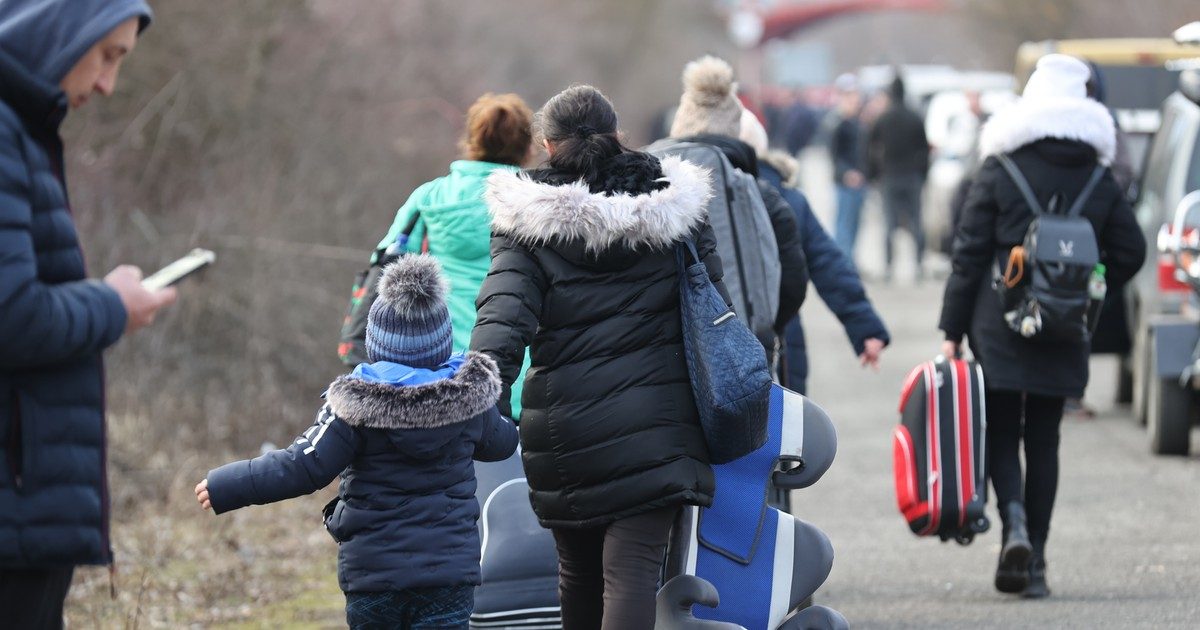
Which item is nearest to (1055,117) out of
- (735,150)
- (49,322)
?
(735,150)

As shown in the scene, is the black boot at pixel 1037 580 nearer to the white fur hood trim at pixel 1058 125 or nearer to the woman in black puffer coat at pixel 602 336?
the white fur hood trim at pixel 1058 125

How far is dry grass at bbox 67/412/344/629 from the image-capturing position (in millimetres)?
7027

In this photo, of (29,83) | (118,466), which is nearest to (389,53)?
(118,466)

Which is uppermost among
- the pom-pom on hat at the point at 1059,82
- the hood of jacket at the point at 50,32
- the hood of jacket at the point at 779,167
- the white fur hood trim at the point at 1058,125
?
the hood of jacket at the point at 50,32

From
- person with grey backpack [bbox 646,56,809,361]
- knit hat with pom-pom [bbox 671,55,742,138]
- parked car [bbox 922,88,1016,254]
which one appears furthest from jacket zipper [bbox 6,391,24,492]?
parked car [bbox 922,88,1016,254]

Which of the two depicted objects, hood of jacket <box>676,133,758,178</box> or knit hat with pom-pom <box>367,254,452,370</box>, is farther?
hood of jacket <box>676,133,758,178</box>

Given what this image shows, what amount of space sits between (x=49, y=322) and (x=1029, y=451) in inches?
176

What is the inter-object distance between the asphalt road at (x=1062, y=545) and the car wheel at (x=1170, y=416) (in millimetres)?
86

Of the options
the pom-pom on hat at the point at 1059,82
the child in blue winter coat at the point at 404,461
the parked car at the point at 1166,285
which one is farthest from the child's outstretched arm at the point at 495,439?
the parked car at the point at 1166,285

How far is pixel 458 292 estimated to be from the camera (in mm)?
6301

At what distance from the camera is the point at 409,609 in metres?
4.57

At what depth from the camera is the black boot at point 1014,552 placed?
6.69 m

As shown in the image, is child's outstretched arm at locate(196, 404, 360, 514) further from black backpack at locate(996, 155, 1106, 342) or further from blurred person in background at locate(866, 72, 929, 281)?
A: blurred person in background at locate(866, 72, 929, 281)

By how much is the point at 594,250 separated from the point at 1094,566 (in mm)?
3624
